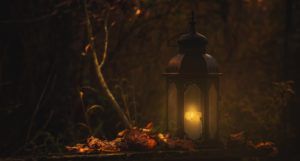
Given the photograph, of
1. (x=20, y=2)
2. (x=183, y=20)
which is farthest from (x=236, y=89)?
(x=20, y=2)

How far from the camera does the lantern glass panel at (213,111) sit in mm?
5500

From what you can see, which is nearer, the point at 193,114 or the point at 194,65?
the point at 194,65

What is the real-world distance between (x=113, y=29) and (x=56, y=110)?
1.97 m

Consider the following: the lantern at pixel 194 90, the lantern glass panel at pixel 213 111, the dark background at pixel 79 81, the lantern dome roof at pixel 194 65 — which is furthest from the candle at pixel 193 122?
the dark background at pixel 79 81

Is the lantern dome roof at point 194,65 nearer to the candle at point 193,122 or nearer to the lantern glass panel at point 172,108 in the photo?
the lantern glass panel at point 172,108

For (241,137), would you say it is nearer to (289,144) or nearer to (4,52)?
(289,144)

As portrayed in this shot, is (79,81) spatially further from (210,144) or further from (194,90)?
(210,144)

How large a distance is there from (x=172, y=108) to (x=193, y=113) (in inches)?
8.9

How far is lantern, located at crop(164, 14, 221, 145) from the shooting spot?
5.32 meters

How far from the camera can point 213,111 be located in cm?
556

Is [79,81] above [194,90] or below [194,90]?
above

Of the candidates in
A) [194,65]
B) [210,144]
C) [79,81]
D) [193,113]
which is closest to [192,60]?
[194,65]

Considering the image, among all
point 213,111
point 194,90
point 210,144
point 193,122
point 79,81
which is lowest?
point 210,144

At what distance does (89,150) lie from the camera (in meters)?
5.24
